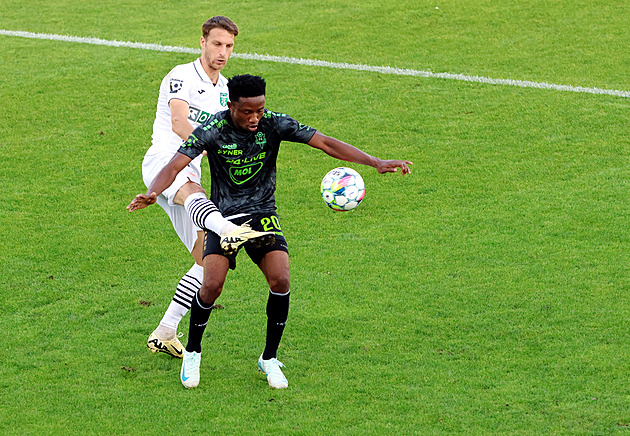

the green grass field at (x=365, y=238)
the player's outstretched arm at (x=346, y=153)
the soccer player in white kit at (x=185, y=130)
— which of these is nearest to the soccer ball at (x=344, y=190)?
the player's outstretched arm at (x=346, y=153)

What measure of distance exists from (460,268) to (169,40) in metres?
8.68

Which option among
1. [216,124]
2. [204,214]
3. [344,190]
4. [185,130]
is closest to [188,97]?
[185,130]

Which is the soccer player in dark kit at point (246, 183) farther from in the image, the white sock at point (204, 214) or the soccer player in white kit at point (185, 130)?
the soccer player in white kit at point (185, 130)

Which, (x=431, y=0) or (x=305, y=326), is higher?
(x=431, y=0)

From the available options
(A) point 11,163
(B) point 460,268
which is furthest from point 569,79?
(A) point 11,163

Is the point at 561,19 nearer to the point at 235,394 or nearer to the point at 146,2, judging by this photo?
the point at 146,2

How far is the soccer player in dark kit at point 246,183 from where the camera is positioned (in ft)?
19.7

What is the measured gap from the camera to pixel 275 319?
6172 mm

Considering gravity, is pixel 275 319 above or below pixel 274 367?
above

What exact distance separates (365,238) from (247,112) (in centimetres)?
334

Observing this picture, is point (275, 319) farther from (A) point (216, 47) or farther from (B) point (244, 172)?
(A) point (216, 47)

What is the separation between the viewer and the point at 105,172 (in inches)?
423

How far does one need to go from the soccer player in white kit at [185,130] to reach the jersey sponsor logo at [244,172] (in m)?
0.44

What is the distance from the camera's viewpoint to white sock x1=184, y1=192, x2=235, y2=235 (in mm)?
5973
